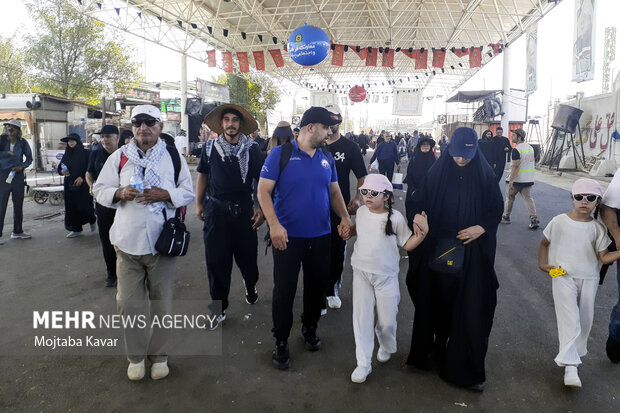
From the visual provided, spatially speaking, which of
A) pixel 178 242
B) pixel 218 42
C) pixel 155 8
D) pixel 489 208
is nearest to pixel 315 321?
pixel 178 242

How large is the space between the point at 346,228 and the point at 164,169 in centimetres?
140

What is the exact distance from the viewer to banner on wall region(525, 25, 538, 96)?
62.5ft

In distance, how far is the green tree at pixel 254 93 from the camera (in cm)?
3195

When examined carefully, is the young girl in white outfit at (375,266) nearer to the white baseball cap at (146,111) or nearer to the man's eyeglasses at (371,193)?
the man's eyeglasses at (371,193)

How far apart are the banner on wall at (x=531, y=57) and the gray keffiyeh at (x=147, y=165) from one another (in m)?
20.9

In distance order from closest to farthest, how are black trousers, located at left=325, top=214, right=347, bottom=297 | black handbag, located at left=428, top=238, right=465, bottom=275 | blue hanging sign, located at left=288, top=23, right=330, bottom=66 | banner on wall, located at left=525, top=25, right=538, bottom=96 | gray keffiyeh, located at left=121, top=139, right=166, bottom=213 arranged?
black handbag, located at left=428, top=238, right=465, bottom=275, gray keffiyeh, located at left=121, top=139, right=166, bottom=213, black trousers, located at left=325, top=214, right=347, bottom=297, blue hanging sign, located at left=288, top=23, right=330, bottom=66, banner on wall, located at left=525, top=25, right=538, bottom=96

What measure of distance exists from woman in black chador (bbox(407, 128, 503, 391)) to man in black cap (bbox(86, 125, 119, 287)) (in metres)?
3.62

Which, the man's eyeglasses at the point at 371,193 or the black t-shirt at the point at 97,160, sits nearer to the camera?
the man's eyeglasses at the point at 371,193

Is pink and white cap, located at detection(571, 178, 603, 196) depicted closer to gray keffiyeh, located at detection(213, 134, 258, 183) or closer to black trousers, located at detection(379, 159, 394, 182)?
gray keffiyeh, located at detection(213, 134, 258, 183)

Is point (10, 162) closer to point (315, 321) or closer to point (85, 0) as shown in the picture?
point (315, 321)

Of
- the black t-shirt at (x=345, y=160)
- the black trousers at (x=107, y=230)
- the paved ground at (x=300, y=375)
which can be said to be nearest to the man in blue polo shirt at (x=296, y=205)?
the paved ground at (x=300, y=375)

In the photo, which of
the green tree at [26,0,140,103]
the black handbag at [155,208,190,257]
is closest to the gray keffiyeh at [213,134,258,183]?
the black handbag at [155,208,190,257]

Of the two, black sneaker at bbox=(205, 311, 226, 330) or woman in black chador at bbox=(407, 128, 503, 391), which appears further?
black sneaker at bbox=(205, 311, 226, 330)

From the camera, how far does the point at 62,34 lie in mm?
22406
